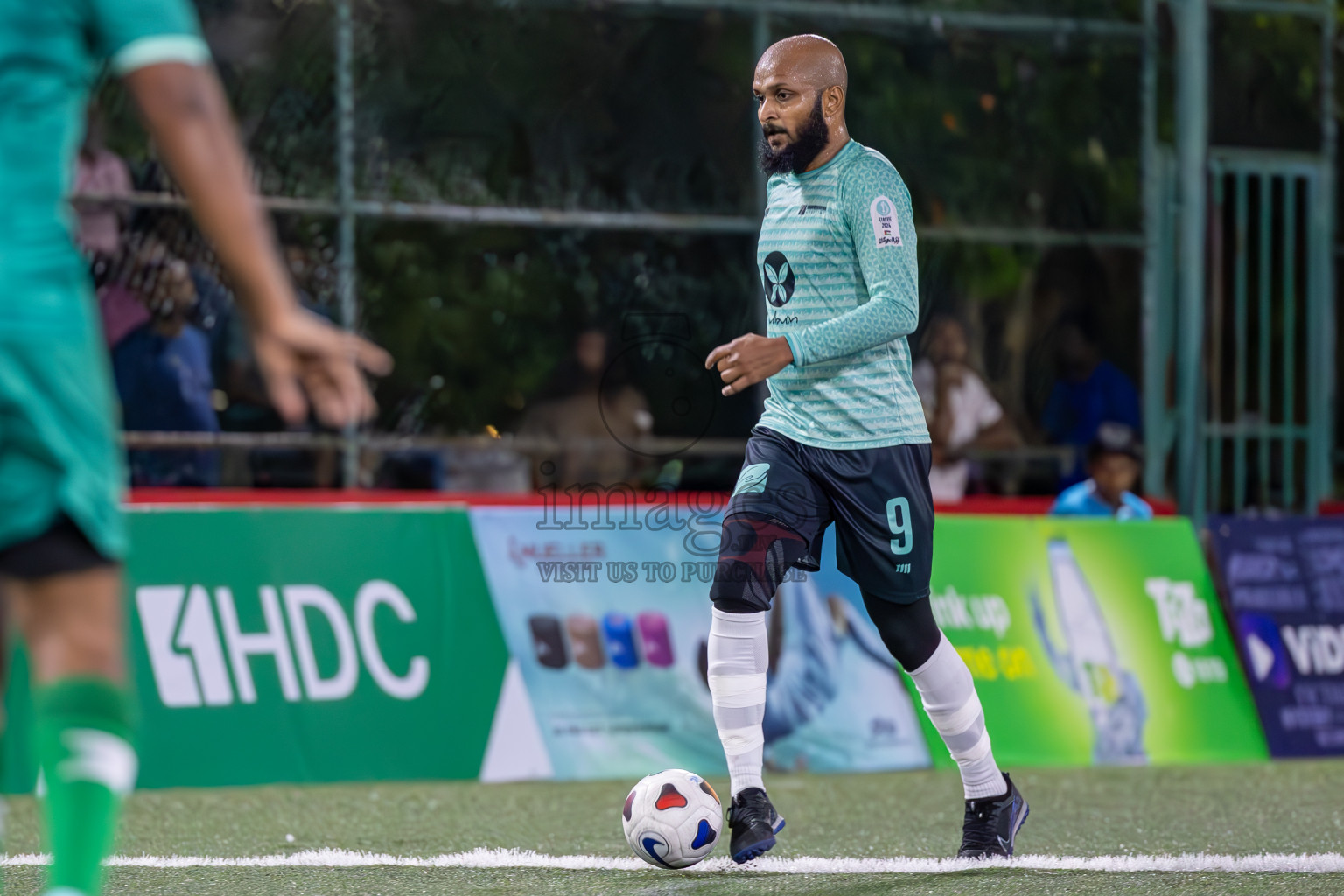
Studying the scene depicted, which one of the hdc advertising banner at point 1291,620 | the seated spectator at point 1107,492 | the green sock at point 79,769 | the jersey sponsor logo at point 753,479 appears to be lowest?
the hdc advertising banner at point 1291,620

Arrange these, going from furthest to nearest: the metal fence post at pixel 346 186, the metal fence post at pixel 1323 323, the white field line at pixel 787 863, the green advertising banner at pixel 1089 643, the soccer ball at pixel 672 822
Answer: the metal fence post at pixel 1323 323 < the metal fence post at pixel 346 186 < the green advertising banner at pixel 1089 643 < the white field line at pixel 787 863 < the soccer ball at pixel 672 822

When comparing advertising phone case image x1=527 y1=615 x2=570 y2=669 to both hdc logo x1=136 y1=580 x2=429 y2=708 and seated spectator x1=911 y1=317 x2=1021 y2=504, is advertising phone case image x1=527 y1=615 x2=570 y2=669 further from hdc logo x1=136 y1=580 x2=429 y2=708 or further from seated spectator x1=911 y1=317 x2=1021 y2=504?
seated spectator x1=911 y1=317 x2=1021 y2=504

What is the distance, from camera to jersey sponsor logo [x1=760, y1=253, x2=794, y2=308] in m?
4.92

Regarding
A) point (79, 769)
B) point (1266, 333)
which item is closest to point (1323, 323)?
A: point (1266, 333)

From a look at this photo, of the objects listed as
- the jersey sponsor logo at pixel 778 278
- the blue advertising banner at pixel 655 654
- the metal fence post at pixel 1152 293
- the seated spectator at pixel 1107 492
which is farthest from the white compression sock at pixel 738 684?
the metal fence post at pixel 1152 293

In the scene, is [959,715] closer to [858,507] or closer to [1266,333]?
[858,507]

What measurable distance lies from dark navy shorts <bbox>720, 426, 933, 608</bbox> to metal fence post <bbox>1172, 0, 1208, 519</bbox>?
21.7ft

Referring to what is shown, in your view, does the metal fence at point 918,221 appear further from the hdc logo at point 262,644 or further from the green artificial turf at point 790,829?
the green artificial turf at point 790,829

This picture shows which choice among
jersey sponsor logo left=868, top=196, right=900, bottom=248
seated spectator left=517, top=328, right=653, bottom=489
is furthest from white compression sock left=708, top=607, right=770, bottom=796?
seated spectator left=517, top=328, right=653, bottom=489

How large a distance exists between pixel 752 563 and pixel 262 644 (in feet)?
10.1

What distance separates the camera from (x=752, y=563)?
185 inches

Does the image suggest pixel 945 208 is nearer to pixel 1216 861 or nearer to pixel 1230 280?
pixel 1230 280

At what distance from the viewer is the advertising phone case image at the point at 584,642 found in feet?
25.2

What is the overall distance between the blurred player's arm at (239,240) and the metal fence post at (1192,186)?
9.27 metres
